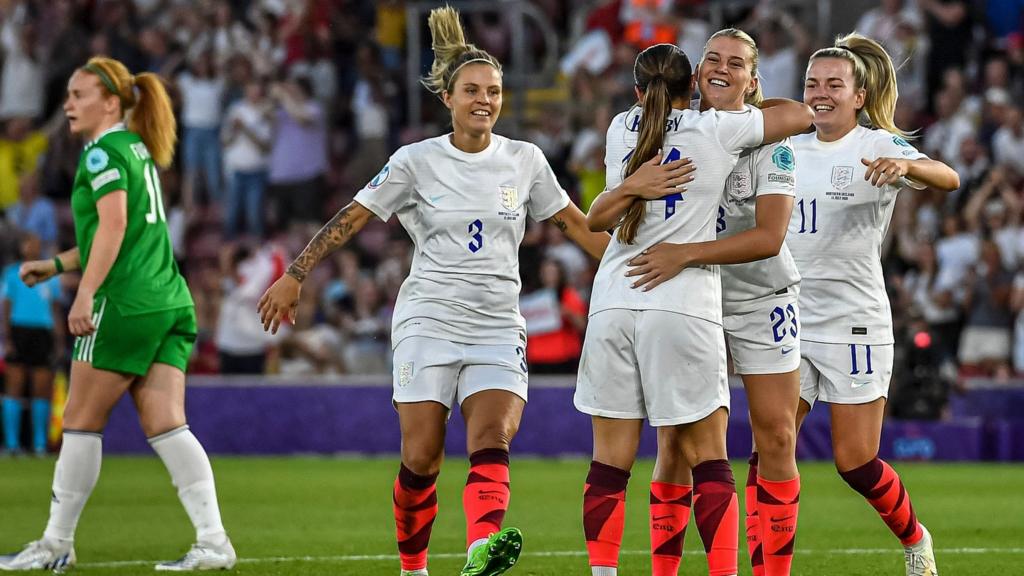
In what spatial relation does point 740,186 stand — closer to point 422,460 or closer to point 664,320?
point 664,320

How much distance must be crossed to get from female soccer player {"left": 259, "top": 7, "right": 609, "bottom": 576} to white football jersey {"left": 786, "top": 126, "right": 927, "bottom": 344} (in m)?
0.95

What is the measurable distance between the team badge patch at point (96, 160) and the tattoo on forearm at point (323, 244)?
4.98 feet

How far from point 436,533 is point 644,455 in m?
6.86

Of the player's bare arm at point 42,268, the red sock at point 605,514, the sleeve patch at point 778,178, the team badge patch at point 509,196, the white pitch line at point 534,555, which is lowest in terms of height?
the white pitch line at point 534,555

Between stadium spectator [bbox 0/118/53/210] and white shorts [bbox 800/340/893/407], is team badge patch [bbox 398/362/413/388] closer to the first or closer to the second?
white shorts [bbox 800/340/893/407]

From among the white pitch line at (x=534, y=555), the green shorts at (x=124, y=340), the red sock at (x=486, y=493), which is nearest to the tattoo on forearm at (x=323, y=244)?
the red sock at (x=486, y=493)

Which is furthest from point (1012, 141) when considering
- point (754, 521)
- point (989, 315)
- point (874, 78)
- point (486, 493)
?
point (486, 493)

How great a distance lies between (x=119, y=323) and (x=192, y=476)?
84cm

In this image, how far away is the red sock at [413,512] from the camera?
22.9 ft

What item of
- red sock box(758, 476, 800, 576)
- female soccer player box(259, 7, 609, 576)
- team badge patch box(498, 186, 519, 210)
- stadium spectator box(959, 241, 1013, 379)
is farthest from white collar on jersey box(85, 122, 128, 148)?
stadium spectator box(959, 241, 1013, 379)

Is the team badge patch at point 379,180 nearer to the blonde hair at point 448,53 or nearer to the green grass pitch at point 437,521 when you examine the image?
the blonde hair at point 448,53

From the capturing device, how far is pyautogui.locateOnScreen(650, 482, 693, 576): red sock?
6.23 m

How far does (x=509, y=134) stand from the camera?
2050cm

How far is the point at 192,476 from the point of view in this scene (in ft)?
26.0
